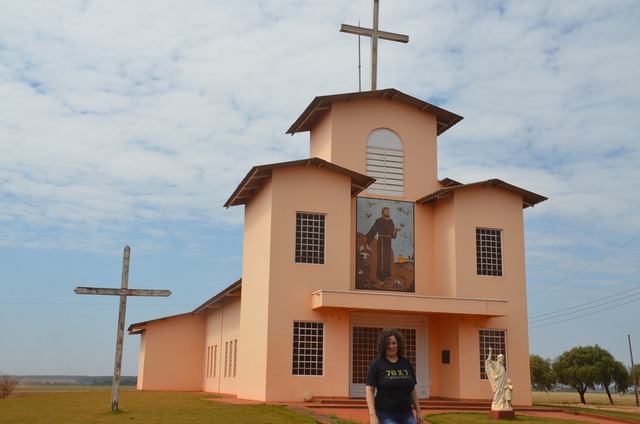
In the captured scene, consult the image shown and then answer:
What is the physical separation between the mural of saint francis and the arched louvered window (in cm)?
52

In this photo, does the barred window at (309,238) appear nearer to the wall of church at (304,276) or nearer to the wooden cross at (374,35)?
the wall of church at (304,276)

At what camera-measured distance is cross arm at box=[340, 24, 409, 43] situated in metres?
26.5

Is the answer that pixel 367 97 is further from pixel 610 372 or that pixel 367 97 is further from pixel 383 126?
pixel 610 372

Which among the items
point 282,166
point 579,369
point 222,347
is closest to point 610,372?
point 579,369

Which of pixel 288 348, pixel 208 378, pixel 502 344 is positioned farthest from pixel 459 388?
pixel 208 378

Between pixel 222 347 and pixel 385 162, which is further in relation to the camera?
pixel 222 347

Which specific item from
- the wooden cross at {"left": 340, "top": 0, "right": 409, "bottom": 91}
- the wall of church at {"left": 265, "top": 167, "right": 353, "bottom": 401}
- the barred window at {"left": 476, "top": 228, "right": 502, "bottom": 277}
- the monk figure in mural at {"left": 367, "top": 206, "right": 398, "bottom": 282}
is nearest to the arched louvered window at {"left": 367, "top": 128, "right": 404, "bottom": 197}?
the monk figure in mural at {"left": 367, "top": 206, "right": 398, "bottom": 282}

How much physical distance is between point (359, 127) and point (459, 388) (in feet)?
30.6

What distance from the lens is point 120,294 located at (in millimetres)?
18375

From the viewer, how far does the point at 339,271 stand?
880 inches

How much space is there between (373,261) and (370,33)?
29.3ft

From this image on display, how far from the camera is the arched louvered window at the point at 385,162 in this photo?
24625 millimetres

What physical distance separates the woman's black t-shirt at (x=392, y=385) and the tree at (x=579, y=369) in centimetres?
3693

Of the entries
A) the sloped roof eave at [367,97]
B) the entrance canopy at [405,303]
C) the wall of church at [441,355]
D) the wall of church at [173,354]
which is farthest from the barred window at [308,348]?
the wall of church at [173,354]
